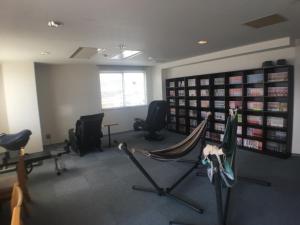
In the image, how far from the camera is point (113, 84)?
665cm

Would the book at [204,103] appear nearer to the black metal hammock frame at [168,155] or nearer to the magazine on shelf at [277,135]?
the magazine on shelf at [277,135]

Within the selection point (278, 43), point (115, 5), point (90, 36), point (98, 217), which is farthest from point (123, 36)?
point (278, 43)

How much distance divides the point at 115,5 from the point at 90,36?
1164mm

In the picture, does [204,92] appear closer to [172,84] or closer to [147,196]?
[172,84]

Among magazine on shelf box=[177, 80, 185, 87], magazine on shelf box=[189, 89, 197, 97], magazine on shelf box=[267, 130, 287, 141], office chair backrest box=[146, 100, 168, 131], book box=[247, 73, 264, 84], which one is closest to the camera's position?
magazine on shelf box=[267, 130, 287, 141]

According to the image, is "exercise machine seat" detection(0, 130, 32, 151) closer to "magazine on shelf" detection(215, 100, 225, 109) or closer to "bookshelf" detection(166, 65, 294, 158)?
"bookshelf" detection(166, 65, 294, 158)

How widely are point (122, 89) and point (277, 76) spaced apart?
4.48m

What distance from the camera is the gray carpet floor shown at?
2279mm

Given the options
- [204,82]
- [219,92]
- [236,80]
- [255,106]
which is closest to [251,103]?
[255,106]

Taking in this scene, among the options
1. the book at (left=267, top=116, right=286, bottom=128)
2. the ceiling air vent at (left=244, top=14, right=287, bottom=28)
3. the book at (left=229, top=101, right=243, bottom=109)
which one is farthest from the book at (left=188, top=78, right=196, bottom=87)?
the ceiling air vent at (left=244, top=14, right=287, bottom=28)

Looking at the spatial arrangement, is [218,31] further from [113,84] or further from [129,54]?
[113,84]

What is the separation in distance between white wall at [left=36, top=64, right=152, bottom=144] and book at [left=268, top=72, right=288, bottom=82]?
14.3 ft

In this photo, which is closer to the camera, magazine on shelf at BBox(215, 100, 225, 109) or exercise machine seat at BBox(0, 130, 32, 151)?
exercise machine seat at BBox(0, 130, 32, 151)

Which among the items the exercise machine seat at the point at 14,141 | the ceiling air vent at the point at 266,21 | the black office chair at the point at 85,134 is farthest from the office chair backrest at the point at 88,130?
the ceiling air vent at the point at 266,21
